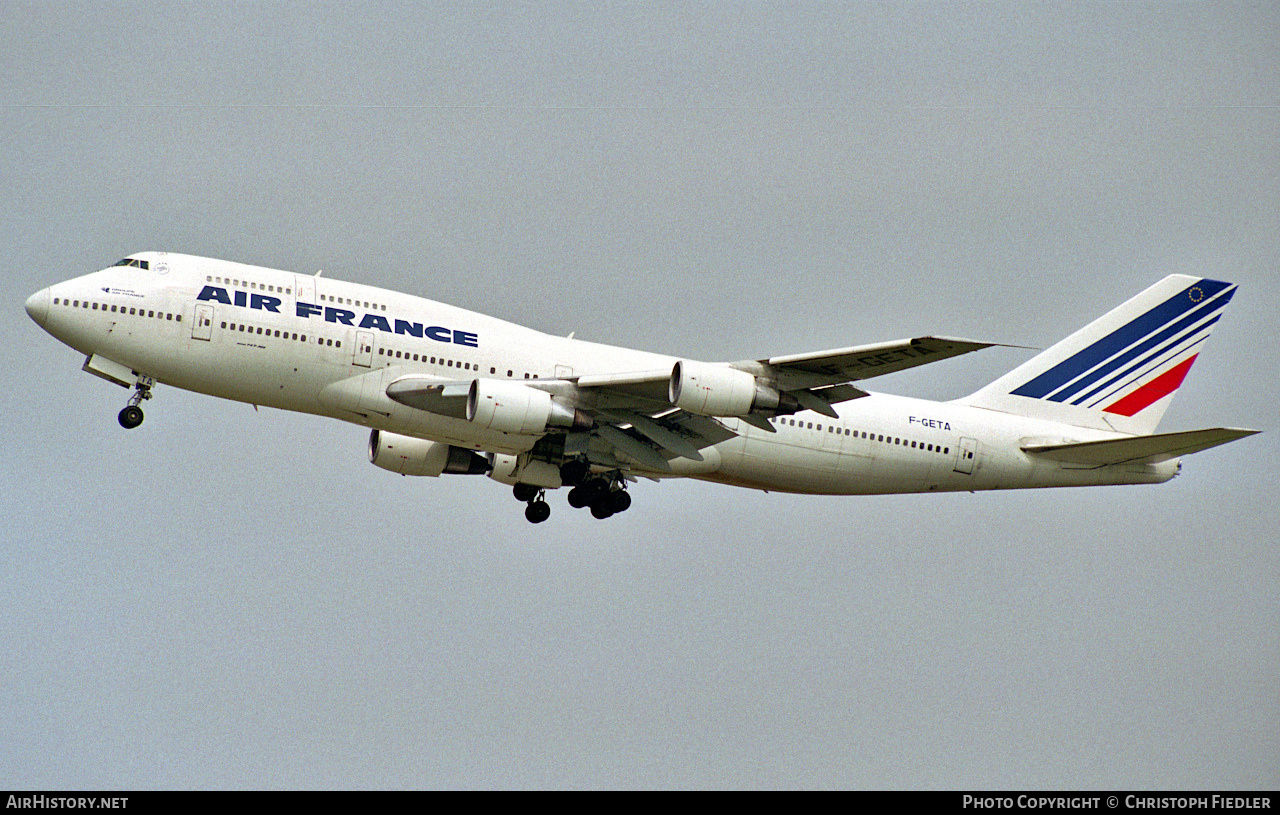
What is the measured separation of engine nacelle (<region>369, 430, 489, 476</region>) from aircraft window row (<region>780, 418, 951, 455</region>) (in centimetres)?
975

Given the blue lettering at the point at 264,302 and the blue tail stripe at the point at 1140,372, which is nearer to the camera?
the blue lettering at the point at 264,302

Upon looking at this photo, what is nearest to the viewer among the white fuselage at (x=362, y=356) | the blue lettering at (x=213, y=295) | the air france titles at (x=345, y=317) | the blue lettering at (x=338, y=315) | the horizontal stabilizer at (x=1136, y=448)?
the white fuselage at (x=362, y=356)

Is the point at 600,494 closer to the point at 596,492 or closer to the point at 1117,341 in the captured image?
the point at 596,492

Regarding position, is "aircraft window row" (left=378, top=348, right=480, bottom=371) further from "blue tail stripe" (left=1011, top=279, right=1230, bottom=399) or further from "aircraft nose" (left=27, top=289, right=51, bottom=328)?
"blue tail stripe" (left=1011, top=279, right=1230, bottom=399)

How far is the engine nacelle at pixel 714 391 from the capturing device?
39.8 meters

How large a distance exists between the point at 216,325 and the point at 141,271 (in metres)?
2.66

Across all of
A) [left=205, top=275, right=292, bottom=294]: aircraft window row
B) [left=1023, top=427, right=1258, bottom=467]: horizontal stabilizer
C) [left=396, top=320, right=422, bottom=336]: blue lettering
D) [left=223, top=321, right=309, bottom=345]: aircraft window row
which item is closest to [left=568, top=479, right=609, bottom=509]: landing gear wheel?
[left=396, top=320, right=422, bottom=336]: blue lettering

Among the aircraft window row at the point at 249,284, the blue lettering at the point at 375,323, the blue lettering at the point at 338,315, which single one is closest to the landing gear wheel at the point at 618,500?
the blue lettering at the point at 375,323

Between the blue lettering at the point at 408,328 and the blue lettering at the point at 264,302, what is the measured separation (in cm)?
320

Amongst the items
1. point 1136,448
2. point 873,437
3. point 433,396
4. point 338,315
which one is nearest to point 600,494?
point 433,396

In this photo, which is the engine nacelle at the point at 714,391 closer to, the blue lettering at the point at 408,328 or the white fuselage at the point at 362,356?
the white fuselage at the point at 362,356

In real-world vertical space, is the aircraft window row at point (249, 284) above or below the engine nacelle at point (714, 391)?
above

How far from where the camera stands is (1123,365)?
51.3m

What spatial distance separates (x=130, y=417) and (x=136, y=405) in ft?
1.18
